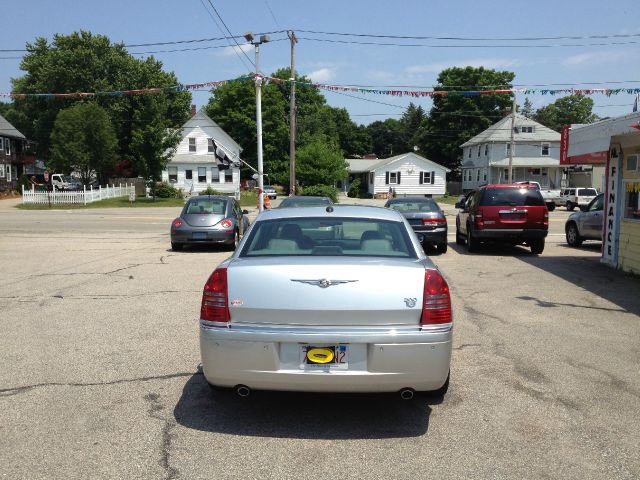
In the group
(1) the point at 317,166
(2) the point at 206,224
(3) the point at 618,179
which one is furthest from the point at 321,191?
(3) the point at 618,179

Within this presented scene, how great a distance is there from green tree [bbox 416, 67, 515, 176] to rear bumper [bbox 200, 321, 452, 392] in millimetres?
77455

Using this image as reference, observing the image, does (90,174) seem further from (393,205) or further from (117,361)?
(117,361)

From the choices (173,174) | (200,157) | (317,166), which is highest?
(200,157)

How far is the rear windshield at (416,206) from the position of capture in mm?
16234

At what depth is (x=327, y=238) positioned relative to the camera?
17.4 ft

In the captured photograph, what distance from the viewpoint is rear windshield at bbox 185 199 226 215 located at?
16.1 meters

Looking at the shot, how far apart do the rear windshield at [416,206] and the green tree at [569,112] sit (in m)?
97.9

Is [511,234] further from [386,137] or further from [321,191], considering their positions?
[386,137]

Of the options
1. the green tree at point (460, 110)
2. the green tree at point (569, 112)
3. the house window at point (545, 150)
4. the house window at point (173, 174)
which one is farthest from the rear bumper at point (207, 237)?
the green tree at point (569, 112)

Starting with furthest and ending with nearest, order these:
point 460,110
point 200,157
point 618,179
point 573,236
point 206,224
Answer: point 460,110 → point 200,157 → point 573,236 → point 206,224 → point 618,179

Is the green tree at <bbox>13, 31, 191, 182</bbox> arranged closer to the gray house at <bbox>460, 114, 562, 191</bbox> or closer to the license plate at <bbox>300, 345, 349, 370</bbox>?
the gray house at <bbox>460, 114, 562, 191</bbox>

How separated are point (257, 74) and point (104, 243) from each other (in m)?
12.5

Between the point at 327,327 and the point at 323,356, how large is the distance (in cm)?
20

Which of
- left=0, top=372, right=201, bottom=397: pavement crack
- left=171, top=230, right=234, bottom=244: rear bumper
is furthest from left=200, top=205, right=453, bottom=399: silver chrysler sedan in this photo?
left=171, top=230, right=234, bottom=244: rear bumper
